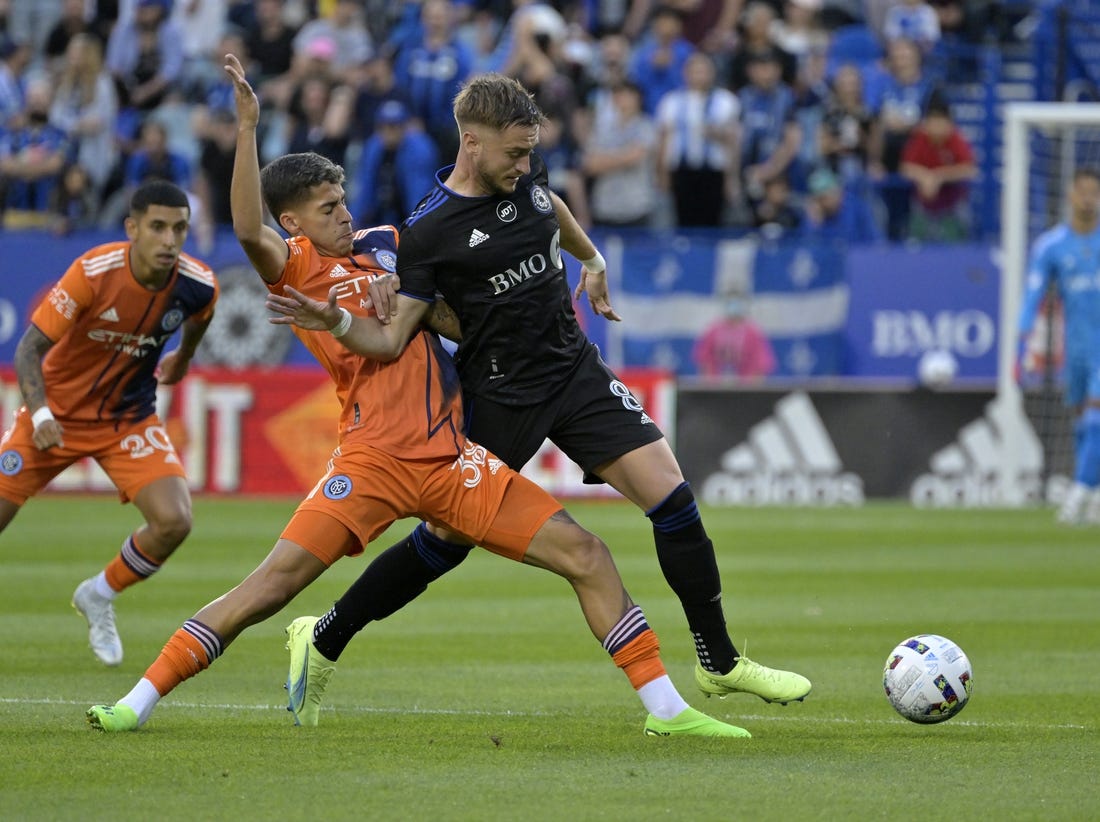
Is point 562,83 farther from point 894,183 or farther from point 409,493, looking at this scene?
point 409,493

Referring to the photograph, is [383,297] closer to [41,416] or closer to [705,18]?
[41,416]

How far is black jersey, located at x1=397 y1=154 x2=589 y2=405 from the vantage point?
6922 millimetres

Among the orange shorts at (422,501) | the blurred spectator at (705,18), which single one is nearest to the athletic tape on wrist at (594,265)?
the orange shorts at (422,501)

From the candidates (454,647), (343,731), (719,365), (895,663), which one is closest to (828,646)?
(454,647)

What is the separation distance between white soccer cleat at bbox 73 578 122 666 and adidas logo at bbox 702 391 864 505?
34.9 feet

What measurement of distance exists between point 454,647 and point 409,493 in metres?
3.46

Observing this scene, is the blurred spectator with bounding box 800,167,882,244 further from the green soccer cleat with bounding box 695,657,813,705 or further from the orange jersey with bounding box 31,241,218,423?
the green soccer cleat with bounding box 695,657,813,705

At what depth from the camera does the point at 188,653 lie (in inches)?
262

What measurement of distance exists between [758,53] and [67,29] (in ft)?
29.6

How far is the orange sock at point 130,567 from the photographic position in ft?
31.2

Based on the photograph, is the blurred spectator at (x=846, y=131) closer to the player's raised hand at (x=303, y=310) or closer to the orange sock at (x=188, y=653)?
the player's raised hand at (x=303, y=310)

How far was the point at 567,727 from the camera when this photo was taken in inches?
284

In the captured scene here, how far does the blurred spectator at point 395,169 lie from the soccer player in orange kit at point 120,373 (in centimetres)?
1105

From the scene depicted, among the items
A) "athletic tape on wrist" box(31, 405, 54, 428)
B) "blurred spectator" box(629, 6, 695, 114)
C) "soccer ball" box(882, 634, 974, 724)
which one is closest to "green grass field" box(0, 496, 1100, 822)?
"soccer ball" box(882, 634, 974, 724)
